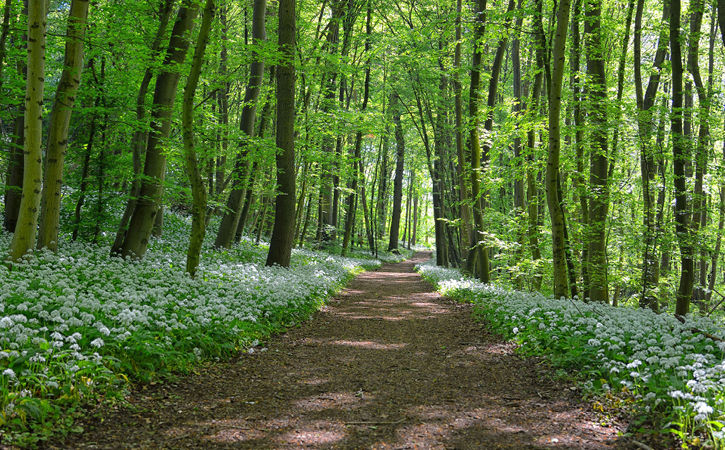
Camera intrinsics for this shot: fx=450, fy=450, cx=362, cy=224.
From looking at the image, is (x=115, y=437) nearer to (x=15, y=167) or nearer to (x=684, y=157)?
(x=684, y=157)

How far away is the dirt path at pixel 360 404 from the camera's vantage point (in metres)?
3.59

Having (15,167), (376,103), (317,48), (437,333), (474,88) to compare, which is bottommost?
(437,333)

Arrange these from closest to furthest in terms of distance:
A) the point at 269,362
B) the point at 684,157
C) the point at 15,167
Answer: the point at 269,362 → the point at 684,157 → the point at 15,167

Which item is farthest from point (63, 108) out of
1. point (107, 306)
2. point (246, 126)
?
point (246, 126)

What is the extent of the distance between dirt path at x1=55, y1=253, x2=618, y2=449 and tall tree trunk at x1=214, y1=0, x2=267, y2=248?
7762mm

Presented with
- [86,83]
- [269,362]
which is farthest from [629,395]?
[86,83]

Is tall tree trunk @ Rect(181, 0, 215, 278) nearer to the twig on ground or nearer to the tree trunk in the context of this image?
the tree trunk

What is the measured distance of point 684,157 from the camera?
8164mm

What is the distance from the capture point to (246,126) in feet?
46.7

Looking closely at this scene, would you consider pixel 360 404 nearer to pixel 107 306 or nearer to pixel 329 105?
pixel 107 306

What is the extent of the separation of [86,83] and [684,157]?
1278 cm

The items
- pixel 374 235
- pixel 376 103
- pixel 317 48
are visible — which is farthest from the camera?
pixel 374 235

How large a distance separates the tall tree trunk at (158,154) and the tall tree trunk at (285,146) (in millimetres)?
2664

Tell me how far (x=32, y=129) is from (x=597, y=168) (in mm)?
11297
